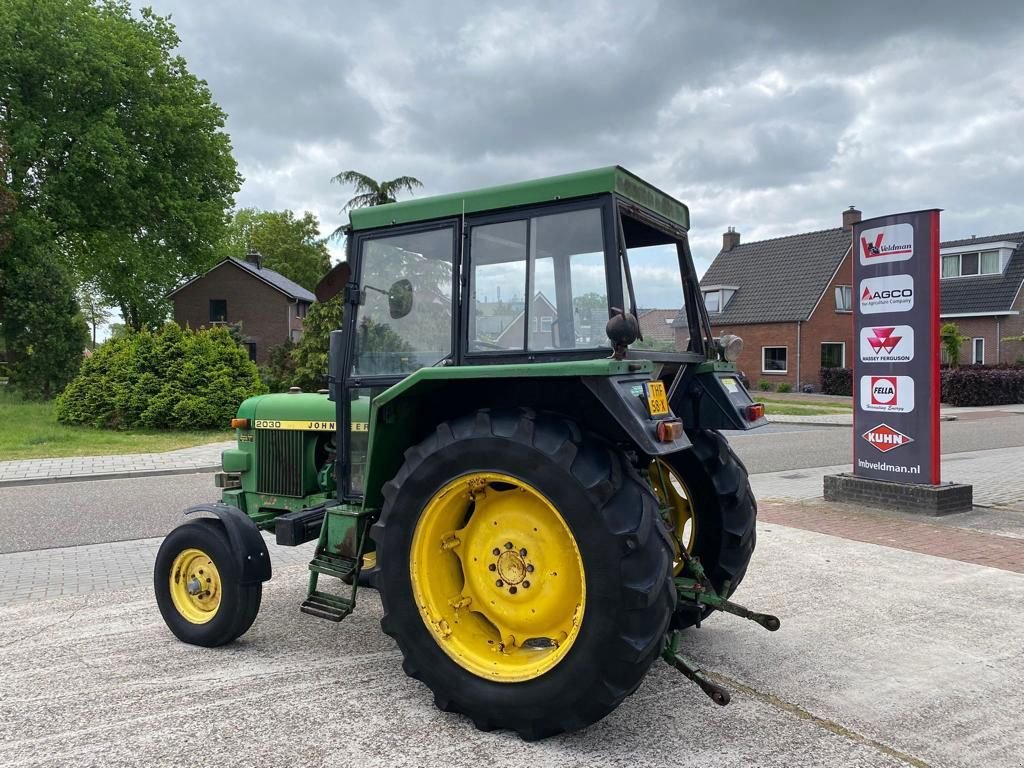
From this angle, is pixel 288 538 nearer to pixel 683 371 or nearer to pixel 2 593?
pixel 683 371

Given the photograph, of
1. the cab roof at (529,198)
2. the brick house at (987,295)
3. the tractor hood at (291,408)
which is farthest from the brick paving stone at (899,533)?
the brick house at (987,295)

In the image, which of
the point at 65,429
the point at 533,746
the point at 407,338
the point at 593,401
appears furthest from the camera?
the point at 65,429

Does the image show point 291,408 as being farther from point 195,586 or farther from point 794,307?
point 794,307

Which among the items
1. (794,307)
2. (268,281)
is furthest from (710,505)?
(268,281)

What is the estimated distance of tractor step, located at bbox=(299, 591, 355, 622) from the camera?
12.4 feet

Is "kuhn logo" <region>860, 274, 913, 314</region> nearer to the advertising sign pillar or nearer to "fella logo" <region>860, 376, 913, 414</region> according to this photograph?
the advertising sign pillar

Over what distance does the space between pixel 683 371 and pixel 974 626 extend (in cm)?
229

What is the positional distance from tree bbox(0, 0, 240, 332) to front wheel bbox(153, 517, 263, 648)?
2488cm

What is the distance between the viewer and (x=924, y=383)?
8.03m

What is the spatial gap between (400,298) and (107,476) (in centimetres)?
929

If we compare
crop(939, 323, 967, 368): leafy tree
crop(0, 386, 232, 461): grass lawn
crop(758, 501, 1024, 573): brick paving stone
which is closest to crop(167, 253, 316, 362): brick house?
crop(0, 386, 232, 461): grass lawn

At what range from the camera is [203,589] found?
13.8 feet

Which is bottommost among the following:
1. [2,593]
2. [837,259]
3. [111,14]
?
[2,593]

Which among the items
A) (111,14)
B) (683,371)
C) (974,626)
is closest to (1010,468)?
(974,626)
